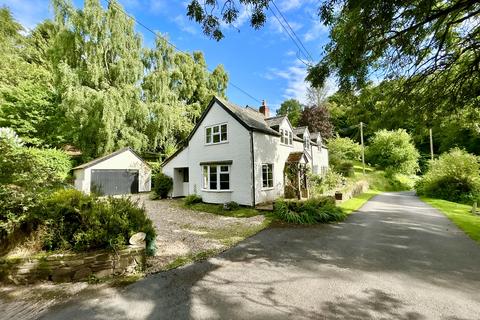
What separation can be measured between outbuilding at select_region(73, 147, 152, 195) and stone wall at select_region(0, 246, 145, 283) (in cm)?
1556

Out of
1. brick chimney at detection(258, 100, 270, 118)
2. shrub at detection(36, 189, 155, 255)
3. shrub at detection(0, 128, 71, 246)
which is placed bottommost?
shrub at detection(36, 189, 155, 255)

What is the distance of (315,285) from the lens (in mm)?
5297

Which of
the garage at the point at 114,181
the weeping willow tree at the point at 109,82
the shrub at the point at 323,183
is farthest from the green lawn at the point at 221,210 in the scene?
the weeping willow tree at the point at 109,82

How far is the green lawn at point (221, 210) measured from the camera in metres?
13.7

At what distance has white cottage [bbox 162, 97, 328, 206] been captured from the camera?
15156 millimetres

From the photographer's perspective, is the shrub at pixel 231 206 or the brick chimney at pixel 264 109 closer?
the shrub at pixel 231 206

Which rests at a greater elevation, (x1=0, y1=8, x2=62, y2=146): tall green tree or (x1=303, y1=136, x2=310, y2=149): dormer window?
(x1=0, y1=8, x2=62, y2=146): tall green tree

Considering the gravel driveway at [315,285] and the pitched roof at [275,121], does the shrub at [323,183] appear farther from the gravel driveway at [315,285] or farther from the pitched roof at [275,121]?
the gravel driveway at [315,285]

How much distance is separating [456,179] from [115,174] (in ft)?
101

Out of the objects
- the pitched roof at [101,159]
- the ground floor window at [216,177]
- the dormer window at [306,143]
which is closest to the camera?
the ground floor window at [216,177]

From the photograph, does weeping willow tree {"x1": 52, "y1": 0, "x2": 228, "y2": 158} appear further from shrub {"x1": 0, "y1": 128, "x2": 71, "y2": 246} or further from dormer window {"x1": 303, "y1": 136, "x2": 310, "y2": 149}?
shrub {"x1": 0, "y1": 128, "x2": 71, "y2": 246}

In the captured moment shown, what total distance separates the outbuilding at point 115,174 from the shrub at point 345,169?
999 inches

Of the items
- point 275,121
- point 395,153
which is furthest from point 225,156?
point 395,153

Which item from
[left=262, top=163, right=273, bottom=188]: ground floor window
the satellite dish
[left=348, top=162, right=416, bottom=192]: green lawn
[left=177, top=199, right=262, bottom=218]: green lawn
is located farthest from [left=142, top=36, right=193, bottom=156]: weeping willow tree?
[left=348, top=162, right=416, bottom=192]: green lawn
